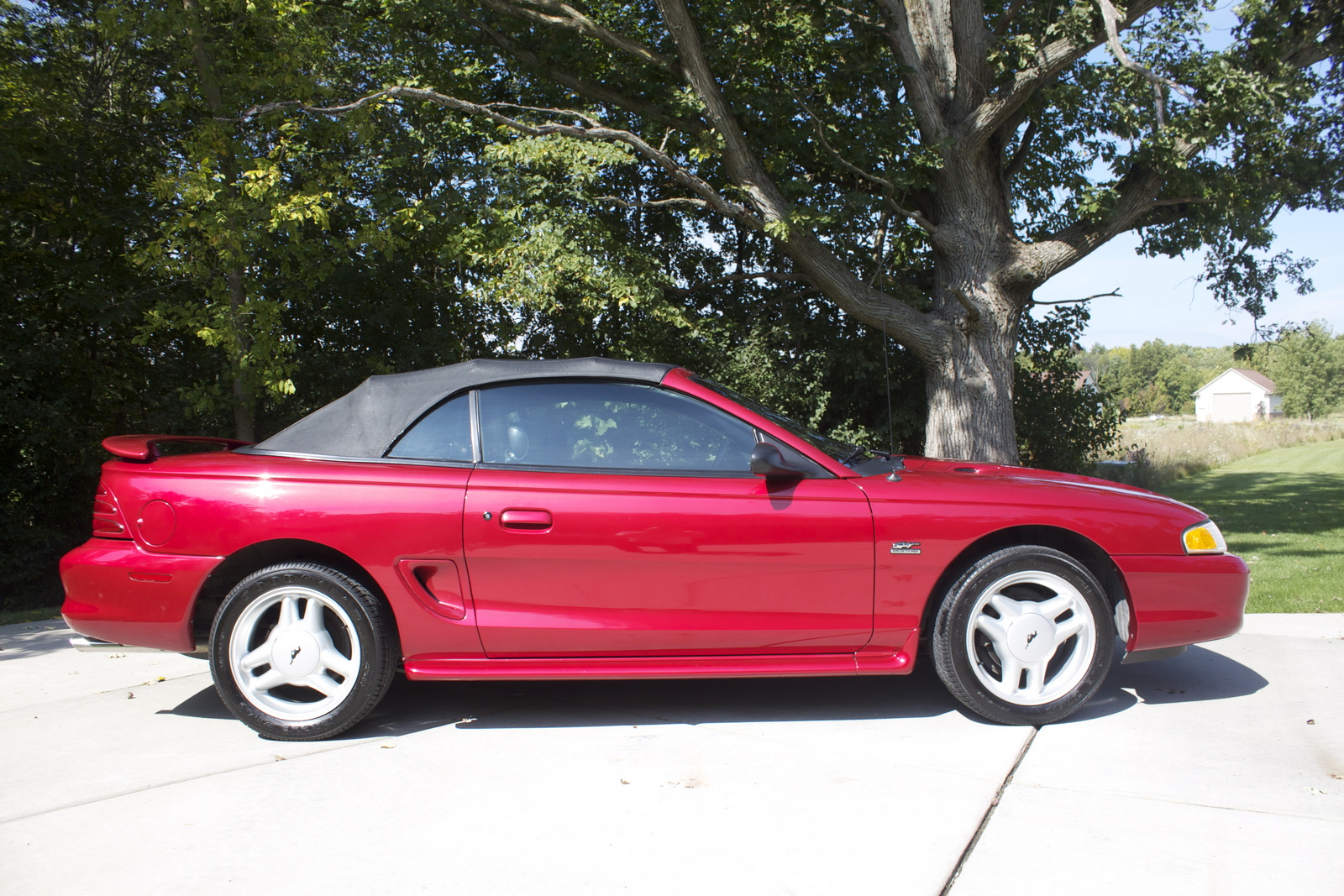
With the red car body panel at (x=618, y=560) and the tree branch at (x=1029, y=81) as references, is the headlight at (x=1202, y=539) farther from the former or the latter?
the tree branch at (x=1029, y=81)

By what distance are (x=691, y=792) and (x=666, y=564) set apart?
85cm

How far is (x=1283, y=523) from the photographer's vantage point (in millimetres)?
11180

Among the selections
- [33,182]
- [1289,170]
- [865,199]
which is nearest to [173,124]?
[33,182]

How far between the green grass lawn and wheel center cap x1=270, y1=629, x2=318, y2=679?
5.62 metres

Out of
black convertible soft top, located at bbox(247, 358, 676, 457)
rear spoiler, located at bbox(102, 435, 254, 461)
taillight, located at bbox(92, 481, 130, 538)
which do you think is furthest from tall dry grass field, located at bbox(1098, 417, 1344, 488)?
taillight, located at bbox(92, 481, 130, 538)

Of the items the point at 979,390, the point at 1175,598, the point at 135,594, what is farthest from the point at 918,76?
the point at 135,594

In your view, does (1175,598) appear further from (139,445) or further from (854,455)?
(139,445)

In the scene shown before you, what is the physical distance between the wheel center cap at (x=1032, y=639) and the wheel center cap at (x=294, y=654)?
9.11 ft

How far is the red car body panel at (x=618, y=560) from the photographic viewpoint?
351 centimetres

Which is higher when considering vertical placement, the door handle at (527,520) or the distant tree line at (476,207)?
the distant tree line at (476,207)

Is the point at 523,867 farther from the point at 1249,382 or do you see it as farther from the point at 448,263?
the point at 1249,382

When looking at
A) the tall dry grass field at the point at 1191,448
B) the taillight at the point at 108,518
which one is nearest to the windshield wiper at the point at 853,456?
the taillight at the point at 108,518

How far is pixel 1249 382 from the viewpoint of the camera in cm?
10444

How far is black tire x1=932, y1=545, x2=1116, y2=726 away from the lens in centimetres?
358
